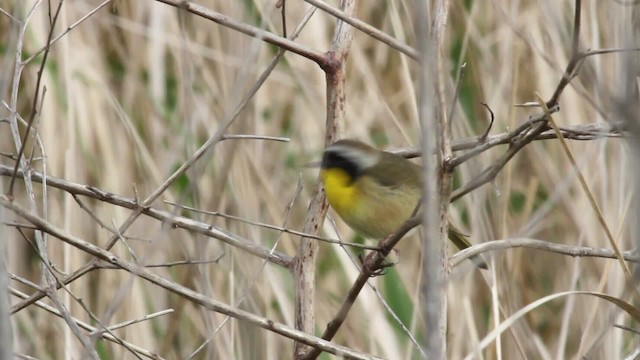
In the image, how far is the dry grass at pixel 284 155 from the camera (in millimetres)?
2201

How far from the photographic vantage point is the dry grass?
7.22 ft

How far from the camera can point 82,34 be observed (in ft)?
8.73

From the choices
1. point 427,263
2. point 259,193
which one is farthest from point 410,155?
point 427,263

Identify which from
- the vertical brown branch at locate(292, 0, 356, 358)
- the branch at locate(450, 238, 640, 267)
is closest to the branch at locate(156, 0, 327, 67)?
the vertical brown branch at locate(292, 0, 356, 358)

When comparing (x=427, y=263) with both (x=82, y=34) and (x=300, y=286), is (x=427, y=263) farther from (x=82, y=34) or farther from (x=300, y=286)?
(x=82, y=34)

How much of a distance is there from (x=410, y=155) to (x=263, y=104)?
108 centimetres

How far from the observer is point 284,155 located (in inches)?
103

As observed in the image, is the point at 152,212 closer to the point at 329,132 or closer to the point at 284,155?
the point at 329,132

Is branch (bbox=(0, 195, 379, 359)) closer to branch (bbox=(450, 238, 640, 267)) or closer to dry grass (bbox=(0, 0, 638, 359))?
branch (bbox=(450, 238, 640, 267))

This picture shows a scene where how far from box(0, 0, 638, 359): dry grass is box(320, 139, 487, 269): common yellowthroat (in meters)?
0.10

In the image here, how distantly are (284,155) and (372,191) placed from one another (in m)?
0.61

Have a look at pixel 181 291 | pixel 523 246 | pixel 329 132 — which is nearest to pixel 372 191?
pixel 329 132

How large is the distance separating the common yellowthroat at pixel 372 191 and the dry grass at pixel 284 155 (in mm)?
98

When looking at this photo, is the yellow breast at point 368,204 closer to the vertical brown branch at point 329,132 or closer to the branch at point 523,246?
the vertical brown branch at point 329,132
